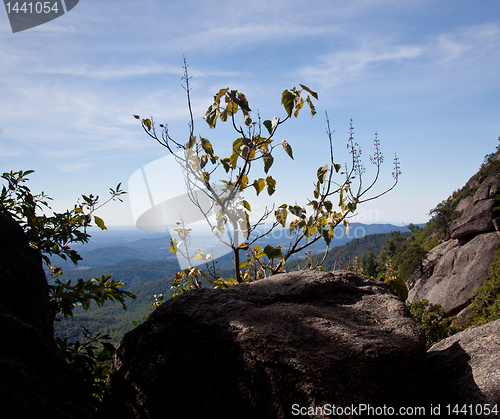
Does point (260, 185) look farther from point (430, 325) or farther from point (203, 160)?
point (430, 325)

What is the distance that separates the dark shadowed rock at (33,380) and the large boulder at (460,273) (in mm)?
34258

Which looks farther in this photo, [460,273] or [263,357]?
[460,273]

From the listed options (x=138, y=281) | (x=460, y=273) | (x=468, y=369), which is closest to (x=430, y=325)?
(x=468, y=369)

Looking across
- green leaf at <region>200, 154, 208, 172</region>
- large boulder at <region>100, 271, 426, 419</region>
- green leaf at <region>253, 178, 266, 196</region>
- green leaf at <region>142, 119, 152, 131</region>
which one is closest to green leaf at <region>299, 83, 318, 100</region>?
green leaf at <region>253, 178, 266, 196</region>

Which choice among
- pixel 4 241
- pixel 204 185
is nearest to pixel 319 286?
pixel 204 185

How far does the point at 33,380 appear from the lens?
124cm

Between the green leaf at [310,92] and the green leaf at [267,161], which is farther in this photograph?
the green leaf at [267,161]

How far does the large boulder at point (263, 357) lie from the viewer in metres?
1.86

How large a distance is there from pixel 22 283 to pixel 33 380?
1.15m

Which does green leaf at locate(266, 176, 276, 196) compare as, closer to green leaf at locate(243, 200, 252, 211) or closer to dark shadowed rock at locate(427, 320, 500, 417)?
green leaf at locate(243, 200, 252, 211)

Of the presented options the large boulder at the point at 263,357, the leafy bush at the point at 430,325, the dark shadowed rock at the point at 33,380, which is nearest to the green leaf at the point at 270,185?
the large boulder at the point at 263,357

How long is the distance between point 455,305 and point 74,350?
130ft

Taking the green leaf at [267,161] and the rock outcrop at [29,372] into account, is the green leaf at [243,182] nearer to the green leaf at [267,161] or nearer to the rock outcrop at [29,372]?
the green leaf at [267,161]

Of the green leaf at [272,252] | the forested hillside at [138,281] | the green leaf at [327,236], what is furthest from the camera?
the forested hillside at [138,281]
